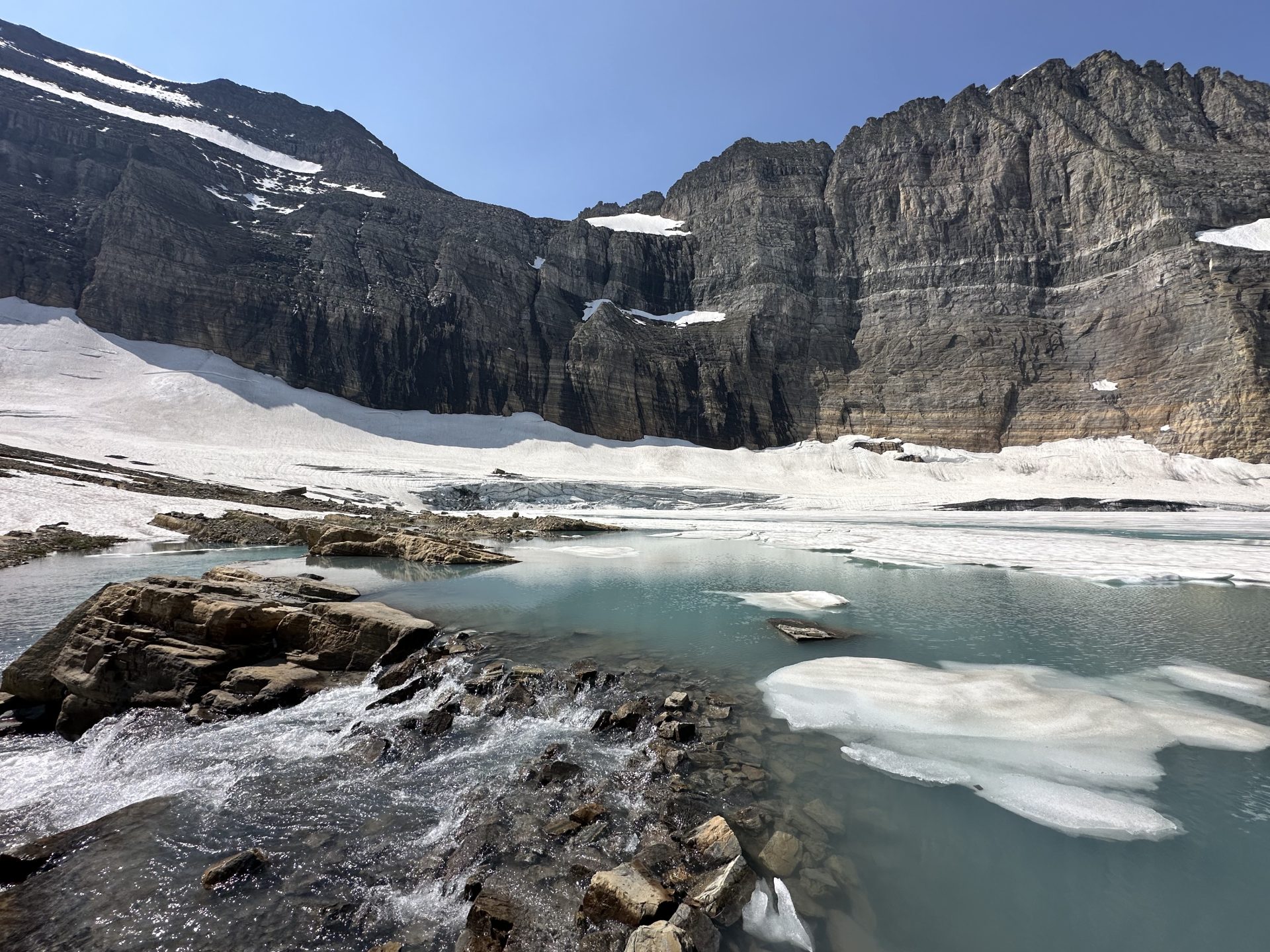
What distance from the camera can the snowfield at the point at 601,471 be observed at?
74.6 ft

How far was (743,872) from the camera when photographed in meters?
3.65

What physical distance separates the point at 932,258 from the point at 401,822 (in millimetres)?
87263

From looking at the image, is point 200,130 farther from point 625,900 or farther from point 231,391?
point 625,900

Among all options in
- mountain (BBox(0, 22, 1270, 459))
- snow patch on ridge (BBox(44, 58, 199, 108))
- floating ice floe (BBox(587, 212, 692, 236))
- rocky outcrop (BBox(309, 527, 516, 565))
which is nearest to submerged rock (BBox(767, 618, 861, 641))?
rocky outcrop (BBox(309, 527, 516, 565))

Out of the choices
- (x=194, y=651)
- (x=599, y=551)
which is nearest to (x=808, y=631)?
(x=194, y=651)

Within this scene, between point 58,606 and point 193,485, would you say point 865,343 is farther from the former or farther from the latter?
point 58,606

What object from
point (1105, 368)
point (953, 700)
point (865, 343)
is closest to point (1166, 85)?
point (1105, 368)

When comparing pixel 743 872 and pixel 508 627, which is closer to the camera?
pixel 743 872

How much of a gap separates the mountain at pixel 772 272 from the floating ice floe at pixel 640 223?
4131 millimetres

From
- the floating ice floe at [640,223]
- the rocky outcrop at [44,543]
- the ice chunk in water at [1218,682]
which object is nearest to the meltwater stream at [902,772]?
the ice chunk in water at [1218,682]

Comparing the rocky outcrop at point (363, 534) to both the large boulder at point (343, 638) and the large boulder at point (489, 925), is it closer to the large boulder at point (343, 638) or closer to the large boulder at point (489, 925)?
the large boulder at point (343, 638)

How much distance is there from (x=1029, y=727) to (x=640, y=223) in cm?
10303

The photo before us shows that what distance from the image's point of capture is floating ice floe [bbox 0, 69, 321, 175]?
90.0 metres

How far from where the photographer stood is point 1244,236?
193 ft
